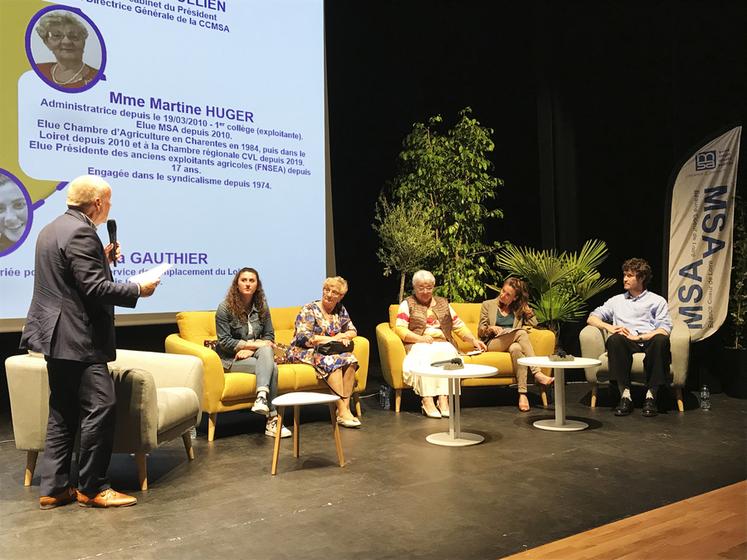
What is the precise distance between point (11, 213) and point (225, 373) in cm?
161

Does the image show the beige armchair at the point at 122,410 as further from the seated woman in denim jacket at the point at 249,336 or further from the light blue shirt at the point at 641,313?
the light blue shirt at the point at 641,313

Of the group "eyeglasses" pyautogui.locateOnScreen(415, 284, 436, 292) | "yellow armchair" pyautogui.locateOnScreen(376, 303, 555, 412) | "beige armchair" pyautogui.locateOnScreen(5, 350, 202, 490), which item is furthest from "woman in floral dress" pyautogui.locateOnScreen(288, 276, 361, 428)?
"beige armchair" pyautogui.locateOnScreen(5, 350, 202, 490)

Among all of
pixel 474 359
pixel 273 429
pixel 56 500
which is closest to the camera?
pixel 56 500

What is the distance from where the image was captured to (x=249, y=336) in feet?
14.7

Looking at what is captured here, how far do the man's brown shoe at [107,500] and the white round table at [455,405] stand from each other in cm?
169

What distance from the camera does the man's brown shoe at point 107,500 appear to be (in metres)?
2.94

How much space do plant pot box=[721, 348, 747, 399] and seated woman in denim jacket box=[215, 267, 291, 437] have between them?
3368mm

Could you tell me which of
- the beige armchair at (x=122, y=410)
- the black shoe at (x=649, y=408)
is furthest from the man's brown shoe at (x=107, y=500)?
the black shoe at (x=649, y=408)

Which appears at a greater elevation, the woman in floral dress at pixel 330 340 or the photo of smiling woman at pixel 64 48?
the photo of smiling woman at pixel 64 48

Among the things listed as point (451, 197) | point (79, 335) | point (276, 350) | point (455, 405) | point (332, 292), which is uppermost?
point (451, 197)

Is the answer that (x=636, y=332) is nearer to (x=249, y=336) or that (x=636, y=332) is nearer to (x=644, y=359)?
(x=644, y=359)

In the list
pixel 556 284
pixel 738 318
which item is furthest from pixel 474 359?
pixel 738 318

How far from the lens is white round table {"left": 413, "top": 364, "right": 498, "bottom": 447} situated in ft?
13.0

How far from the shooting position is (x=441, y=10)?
721 cm
